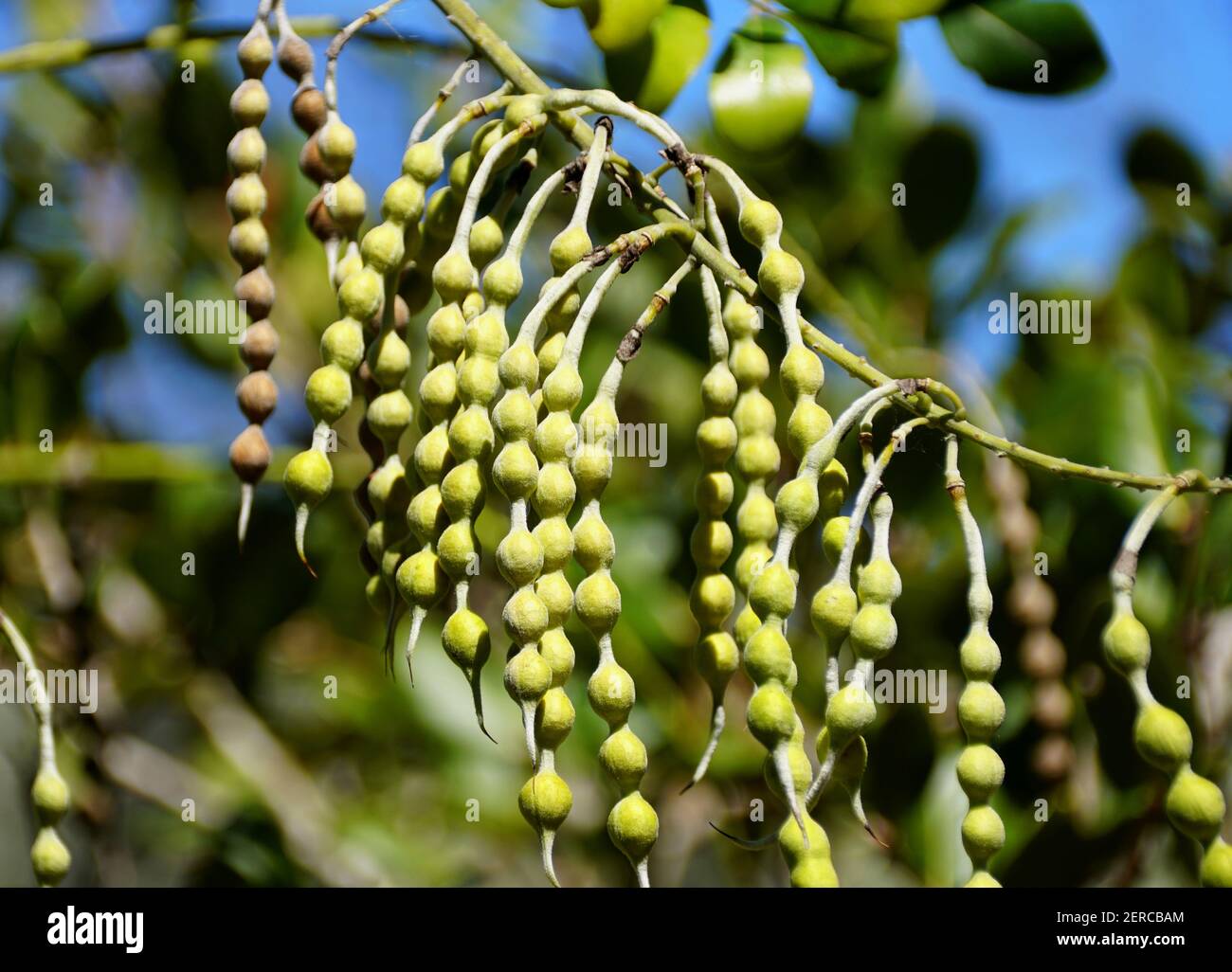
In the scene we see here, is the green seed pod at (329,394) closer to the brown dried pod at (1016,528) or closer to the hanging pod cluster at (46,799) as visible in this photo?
the hanging pod cluster at (46,799)

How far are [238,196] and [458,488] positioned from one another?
1.15 feet

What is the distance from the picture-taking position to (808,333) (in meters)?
0.81

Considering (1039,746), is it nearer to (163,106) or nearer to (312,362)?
(312,362)

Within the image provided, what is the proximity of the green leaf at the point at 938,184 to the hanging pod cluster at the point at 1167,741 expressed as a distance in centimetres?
82

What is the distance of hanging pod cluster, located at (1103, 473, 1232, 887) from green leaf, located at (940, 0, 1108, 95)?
40 centimetres

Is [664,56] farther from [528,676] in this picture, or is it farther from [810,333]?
[528,676]

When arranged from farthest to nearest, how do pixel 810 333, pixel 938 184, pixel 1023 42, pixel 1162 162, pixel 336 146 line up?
pixel 1162 162, pixel 938 184, pixel 1023 42, pixel 336 146, pixel 810 333

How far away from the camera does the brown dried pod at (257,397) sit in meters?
0.96

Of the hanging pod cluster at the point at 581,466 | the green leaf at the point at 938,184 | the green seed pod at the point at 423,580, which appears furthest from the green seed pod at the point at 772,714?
the green leaf at the point at 938,184

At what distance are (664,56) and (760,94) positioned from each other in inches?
3.3

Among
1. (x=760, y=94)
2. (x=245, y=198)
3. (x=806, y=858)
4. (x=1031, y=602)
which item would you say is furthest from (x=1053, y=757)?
(x=245, y=198)

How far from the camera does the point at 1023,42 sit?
39.9 inches

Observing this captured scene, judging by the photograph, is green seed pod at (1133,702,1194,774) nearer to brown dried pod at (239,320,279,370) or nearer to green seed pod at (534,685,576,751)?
green seed pod at (534,685,576,751)

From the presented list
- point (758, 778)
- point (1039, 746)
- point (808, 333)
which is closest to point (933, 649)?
point (1039, 746)
